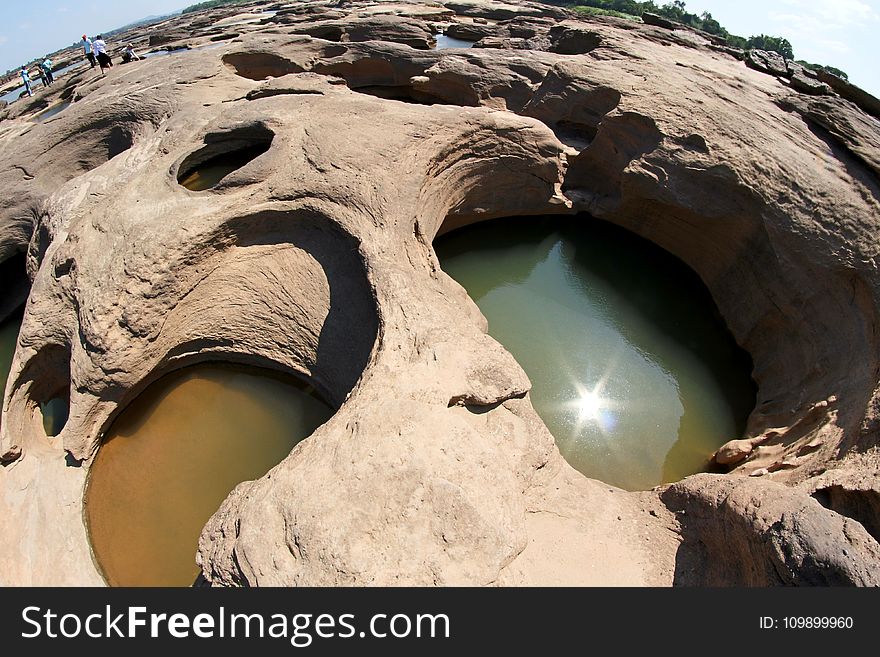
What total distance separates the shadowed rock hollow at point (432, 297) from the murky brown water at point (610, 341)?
0.38 m

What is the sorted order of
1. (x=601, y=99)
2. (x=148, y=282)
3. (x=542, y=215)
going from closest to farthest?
(x=148, y=282)
(x=601, y=99)
(x=542, y=215)

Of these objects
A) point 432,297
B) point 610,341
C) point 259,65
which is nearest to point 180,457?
point 432,297

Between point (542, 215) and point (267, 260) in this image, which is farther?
point (542, 215)

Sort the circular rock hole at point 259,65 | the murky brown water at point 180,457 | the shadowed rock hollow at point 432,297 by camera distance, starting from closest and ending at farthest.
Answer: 1. the shadowed rock hollow at point 432,297
2. the murky brown water at point 180,457
3. the circular rock hole at point 259,65

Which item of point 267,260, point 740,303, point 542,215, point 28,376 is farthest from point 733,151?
point 28,376

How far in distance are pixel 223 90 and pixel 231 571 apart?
8.76m

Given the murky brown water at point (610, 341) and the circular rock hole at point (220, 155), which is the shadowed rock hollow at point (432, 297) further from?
the murky brown water at point (610, 341)

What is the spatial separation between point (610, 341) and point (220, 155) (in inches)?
278

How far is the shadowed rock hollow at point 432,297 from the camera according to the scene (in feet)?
10.2

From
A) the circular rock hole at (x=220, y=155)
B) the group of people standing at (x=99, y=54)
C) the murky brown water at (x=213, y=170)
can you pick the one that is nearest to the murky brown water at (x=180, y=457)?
the circular rock hole at (x=220, y=155)

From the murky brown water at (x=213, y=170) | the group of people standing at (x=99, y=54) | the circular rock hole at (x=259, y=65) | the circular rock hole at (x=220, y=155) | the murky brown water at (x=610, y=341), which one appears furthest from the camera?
the group of people standing at (x=99, y=54)

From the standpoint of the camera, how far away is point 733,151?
6102mm

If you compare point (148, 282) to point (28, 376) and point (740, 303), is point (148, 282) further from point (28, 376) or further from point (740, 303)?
point (740, 303)

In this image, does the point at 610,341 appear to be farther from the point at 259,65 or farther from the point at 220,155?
the point at 259,65
